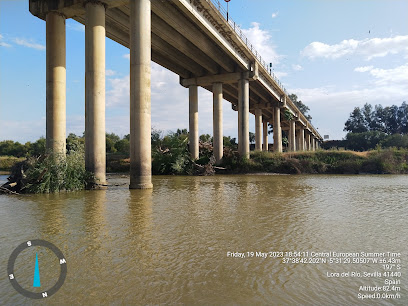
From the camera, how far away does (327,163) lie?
31766mm

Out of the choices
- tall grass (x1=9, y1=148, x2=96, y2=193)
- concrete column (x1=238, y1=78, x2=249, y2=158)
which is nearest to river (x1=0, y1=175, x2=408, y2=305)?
tall grass (x1=9, y1=148, x2=96, y2=193)

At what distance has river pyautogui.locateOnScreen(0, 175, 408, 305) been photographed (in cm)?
335

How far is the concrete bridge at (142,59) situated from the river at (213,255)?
7767mm

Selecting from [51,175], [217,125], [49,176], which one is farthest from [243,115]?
[49,176]

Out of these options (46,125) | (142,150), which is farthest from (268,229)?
(46,125)

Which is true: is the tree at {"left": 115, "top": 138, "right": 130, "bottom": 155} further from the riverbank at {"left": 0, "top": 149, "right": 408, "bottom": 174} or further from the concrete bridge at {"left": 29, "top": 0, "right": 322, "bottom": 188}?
the riverbank at {"left": 0, "top": 149, "right": 408, "bottom": 174}

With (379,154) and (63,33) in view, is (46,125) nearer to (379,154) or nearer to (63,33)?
(63,33)

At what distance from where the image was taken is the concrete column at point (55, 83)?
17484 mm

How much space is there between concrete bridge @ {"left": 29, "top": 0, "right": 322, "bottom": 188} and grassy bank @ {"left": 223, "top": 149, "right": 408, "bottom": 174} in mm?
3126

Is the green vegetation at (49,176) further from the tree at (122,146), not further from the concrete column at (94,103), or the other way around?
the tree at (122,146)

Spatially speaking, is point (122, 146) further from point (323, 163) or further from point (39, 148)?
point (323, 163)

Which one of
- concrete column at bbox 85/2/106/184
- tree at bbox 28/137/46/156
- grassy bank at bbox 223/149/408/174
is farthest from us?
grassy bank at bbox 223/149/408/174

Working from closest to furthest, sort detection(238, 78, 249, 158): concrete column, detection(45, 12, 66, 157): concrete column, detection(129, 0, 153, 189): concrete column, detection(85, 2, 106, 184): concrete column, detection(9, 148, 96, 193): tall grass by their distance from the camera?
detection(9, 148, 96, 193): tall grass < detection(129, 0, 153, 189): concrete column < detection(85, 2, 106, 184): concrete column < detection(45, 12, 66, 157): concrete column < detection(238, 78, 249, 158): concrete column

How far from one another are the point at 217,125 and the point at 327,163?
1239 cm
